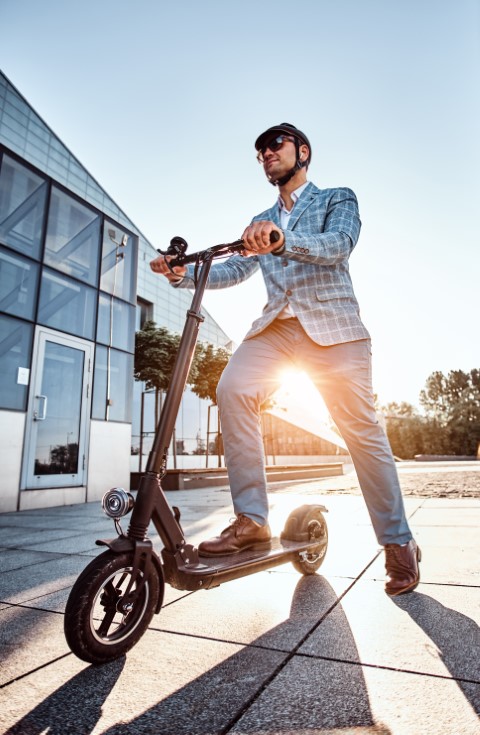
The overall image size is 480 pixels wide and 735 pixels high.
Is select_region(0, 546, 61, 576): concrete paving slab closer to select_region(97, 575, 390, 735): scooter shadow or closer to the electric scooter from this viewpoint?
the electric scooter

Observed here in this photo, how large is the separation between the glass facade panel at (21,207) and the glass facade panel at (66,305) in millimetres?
545

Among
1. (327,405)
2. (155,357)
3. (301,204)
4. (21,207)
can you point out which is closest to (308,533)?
(327,405)

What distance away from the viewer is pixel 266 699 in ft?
3.75

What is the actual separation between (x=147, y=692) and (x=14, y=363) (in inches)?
268

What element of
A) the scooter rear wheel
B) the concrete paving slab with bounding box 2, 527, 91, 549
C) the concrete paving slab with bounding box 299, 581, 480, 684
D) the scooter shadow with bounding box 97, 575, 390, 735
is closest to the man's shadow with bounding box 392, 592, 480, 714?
the concrete paving slab with bounding box 299, 581, 480, 684

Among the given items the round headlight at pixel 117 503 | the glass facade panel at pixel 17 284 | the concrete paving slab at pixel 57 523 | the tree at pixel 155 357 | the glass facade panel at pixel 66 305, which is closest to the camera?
the round headlight at pixel 117 503

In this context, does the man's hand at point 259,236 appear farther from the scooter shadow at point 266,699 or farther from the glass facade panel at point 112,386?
the glass facade panel at point 112,386

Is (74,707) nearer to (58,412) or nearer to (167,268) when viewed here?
(167,268)

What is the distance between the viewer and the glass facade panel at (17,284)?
723cm

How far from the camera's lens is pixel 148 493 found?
62.2 inches

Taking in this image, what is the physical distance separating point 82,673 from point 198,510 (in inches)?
186

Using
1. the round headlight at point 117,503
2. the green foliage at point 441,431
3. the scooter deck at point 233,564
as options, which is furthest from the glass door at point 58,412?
the green foliage at point 441,431

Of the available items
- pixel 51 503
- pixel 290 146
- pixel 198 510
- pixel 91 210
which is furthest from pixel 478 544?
pixel 91 210

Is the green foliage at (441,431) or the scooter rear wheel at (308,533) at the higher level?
the green foliage at (441,431)
